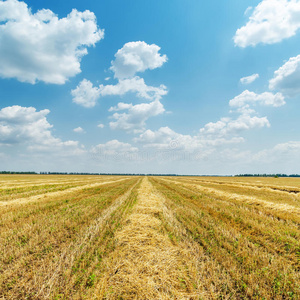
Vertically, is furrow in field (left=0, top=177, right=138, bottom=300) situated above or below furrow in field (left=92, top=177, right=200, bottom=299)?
below

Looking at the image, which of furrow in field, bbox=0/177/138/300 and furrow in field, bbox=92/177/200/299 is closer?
furrow in field, bbox=92/177/200/299

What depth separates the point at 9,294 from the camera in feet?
10.3

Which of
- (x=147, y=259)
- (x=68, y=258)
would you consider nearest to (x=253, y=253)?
(x=147, y=259)

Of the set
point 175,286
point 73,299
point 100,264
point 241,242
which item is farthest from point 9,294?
point 241,242

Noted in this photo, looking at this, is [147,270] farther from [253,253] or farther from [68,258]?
[253,253]

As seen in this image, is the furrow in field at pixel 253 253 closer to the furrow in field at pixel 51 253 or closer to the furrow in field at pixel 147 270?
the furrow in field at pixel 147 270

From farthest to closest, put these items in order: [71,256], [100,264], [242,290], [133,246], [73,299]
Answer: [133,246] → [71,256] → [100,264] → [242,290] → [73,299]

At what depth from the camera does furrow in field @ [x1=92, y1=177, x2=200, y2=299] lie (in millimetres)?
3176

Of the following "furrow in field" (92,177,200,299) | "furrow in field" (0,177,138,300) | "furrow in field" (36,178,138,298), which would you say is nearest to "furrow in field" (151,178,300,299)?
"furrow in field" (92,177,200,299)

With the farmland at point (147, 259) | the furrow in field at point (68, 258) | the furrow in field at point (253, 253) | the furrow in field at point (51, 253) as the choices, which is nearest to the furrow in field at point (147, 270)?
the farmland at point (147, 259)

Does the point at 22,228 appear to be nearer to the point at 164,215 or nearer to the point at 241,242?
the point at 164,215

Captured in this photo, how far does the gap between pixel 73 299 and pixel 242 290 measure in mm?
3423

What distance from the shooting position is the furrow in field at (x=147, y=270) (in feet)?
10.4

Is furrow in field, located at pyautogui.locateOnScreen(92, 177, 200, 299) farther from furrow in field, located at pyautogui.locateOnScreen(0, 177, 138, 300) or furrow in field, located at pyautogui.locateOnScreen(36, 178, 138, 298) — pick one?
furrow in field, located at pyautogui.locateOnScreen(36, 178, 138, 298)
